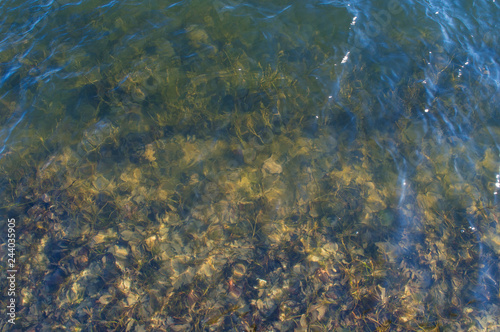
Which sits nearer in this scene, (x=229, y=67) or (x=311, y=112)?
(x=311, y=112)

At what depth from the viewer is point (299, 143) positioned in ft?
17.5

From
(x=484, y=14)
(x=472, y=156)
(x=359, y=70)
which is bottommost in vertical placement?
Answer: (x=472, y=156)

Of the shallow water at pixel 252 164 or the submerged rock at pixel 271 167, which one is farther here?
the submerged rock at pixel 271 167

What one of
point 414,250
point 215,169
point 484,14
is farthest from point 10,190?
point 484,14

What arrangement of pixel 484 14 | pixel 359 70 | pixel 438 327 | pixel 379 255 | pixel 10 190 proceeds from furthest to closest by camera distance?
pixel 484 14 < pixel 359 70 < pixel 10 190 < pixel 379 255 < pixel 438 327

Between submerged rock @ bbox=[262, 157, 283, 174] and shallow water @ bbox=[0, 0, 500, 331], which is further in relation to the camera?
submerged rock @ bbox=[262, 157, 283, 174]

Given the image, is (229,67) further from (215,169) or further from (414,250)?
(414,250)

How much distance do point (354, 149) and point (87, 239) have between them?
492 cm

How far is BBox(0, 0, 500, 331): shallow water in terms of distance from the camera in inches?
161

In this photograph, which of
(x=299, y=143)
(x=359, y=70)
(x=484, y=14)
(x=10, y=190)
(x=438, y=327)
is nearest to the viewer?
(x=438, y=327)

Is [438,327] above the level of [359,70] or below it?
below

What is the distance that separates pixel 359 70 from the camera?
608 cm

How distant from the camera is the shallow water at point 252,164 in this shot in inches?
161

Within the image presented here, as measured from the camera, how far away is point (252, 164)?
16.8ft
